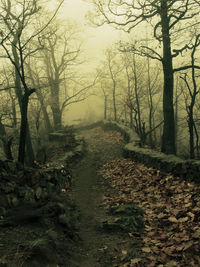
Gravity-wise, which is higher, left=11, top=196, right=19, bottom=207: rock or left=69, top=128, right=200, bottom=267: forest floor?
left=11, top=196, right=19, bottom=207: rock

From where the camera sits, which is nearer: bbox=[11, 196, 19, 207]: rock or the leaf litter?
the leaf litter

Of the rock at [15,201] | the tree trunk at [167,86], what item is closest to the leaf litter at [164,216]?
the rock at [15,201]

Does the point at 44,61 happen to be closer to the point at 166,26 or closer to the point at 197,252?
the point at 166,26

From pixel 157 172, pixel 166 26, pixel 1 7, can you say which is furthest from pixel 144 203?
pixel 1 7

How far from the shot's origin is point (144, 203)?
5590 mm

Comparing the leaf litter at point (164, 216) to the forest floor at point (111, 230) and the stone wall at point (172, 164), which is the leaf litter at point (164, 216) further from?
the stone wall at point (172, 164)

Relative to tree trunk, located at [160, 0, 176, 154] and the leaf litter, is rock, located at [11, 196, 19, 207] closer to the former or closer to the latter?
the leaf litter

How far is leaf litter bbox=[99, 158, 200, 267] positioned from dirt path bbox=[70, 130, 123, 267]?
411 millimetres

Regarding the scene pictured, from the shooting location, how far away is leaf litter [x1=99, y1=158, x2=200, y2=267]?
3234 millimetres

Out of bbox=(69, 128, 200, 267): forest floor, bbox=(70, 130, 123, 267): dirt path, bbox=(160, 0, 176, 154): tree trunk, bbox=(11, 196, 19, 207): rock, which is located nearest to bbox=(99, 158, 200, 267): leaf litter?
bbox=(69, 128, 200, 267): forest floor

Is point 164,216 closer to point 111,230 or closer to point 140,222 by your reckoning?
point 140,222

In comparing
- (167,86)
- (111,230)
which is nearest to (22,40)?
(167,86)

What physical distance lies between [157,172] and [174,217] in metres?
3.24

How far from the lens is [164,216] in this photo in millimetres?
4496
